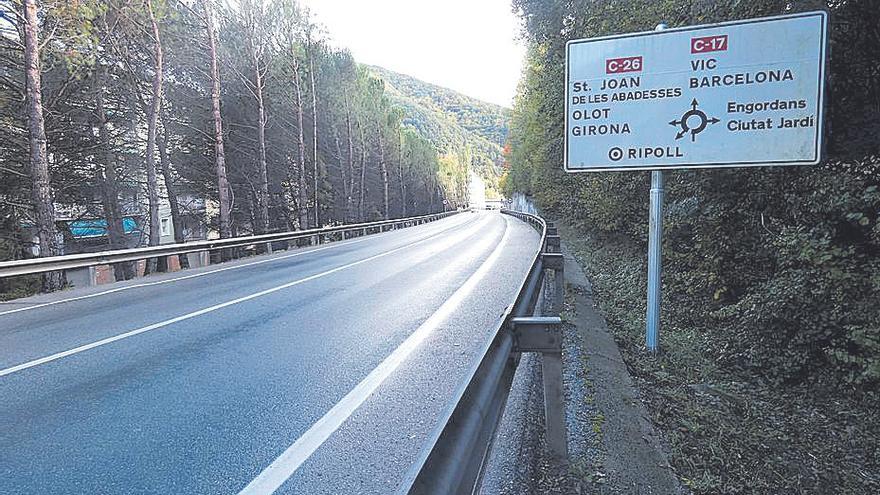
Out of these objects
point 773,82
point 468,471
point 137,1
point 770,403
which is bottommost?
point 770,403

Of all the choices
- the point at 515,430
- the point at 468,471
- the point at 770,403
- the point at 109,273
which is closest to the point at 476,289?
the point at 770,403

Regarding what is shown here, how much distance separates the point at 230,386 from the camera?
183 inches

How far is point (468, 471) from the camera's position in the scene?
1883 millimetres

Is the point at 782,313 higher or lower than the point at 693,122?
lower

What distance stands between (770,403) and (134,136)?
2610 centimetres

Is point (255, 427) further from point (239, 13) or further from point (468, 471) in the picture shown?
point (239, 13)

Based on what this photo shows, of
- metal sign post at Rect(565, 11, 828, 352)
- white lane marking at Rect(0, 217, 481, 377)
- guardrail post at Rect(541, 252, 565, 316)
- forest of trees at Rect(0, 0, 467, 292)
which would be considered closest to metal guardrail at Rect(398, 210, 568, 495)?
metal sign post at Rect(565, 11, 828, 352)

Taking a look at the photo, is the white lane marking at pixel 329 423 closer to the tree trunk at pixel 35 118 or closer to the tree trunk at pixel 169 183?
the tree trunk at pixel 35 118

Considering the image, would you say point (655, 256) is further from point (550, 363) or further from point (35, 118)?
point (35, 118)

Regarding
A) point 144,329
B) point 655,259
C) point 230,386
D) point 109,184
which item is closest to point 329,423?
point 230,386

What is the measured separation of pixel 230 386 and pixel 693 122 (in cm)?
540

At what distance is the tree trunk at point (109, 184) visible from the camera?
19.8 meters

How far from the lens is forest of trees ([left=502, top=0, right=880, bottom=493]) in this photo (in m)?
4.05

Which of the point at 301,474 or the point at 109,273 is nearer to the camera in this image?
the point at 301,474
